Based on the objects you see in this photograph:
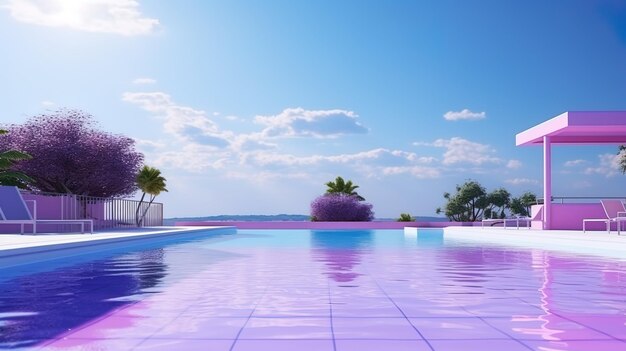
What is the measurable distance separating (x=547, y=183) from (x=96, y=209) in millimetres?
14749

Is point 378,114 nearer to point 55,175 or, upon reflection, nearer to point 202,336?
point 55,175

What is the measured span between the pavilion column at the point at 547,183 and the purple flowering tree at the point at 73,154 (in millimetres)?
15091

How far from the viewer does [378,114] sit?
98.2 ft

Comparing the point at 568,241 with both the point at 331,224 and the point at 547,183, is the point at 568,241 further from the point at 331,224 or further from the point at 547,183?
the point at 331,224

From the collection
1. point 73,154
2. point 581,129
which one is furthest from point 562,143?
point 73,154

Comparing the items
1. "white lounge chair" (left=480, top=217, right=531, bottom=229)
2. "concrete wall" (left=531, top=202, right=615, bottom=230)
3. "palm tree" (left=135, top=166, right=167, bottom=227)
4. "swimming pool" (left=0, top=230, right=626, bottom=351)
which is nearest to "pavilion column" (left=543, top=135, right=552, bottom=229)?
"concrete wall" (left=531, top=202, right=615, bottom=230)

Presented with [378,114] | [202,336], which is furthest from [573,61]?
[202,336]

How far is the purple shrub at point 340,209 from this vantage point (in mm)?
30297

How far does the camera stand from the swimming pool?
3.85m

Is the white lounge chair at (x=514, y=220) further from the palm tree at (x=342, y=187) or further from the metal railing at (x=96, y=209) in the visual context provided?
the metal railing at (x=96, y=209)

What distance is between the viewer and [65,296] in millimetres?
5770

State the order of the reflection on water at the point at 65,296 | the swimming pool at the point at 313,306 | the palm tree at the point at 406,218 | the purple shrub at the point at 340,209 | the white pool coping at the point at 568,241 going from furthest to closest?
the palm tree at the point at 406,218 → the purple shrub at the point at 340,209 → the white pool coping at the point at 568,241 → the reflection on water at the point at 65,296 → the swimming pool at the point at 313,306

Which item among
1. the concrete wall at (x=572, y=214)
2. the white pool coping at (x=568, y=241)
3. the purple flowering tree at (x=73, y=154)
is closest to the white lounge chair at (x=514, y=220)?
the concrete wall at (x=572, y=214)

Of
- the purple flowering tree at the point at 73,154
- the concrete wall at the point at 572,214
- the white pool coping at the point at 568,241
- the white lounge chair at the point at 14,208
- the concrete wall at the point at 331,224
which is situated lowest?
the concrete wall at the point at 331,224
